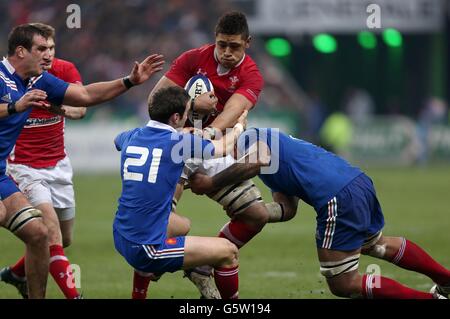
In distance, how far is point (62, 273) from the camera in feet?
26.2

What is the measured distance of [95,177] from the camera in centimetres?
2245

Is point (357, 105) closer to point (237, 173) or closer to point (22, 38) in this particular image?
point (237, 173)

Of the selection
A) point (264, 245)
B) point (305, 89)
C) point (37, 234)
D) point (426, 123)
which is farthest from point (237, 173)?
point (305, 89)

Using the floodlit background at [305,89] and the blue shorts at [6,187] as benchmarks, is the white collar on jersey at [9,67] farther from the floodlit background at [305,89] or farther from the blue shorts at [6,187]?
A: the floodlit background at [305,89]

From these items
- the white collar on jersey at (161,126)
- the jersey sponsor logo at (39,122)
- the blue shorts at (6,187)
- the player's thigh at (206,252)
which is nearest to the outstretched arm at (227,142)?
the white collar on jersey at (161,126)

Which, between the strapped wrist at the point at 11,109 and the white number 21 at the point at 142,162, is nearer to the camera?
the white number 21 at the point at 142,162

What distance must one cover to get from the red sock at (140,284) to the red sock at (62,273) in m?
0.48

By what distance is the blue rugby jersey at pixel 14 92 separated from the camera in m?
7.57

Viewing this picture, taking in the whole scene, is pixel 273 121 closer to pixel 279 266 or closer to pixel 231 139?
pixel 279 266

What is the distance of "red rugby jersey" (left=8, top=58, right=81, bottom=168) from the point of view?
877cm

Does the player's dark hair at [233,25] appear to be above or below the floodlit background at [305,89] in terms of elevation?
above

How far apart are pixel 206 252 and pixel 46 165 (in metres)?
2.29
